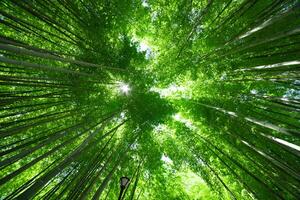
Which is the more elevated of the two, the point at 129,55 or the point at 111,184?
the point at 129,55

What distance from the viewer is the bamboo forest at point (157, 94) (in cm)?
444

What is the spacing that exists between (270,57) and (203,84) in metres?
1.76

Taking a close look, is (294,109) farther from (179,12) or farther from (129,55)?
(129,55)

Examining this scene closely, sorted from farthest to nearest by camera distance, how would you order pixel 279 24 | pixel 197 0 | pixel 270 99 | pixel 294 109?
1. pixel 197 0
2. pixel 270 99
3. pixel 279 24
4. pixel 294 109

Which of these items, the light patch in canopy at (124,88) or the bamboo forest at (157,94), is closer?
the bamboo forest at (157,94)

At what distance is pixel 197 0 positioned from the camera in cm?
571

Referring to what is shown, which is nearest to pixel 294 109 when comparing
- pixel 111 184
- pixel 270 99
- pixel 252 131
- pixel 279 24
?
pixel 270 99

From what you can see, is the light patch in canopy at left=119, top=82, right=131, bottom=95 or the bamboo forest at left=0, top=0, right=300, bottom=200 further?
the light patch in canopy at left=119, top=82, right=131, bottom=95

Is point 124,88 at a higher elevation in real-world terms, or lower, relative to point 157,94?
higher

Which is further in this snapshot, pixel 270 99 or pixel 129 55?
pixel 129 55

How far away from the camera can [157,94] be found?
6.61m

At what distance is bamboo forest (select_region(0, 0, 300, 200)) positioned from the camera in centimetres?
444

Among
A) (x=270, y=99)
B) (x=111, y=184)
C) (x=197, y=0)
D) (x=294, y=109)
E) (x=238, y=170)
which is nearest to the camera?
(x=294, y=109)

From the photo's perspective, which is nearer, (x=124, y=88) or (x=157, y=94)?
(x=157, y=94)
